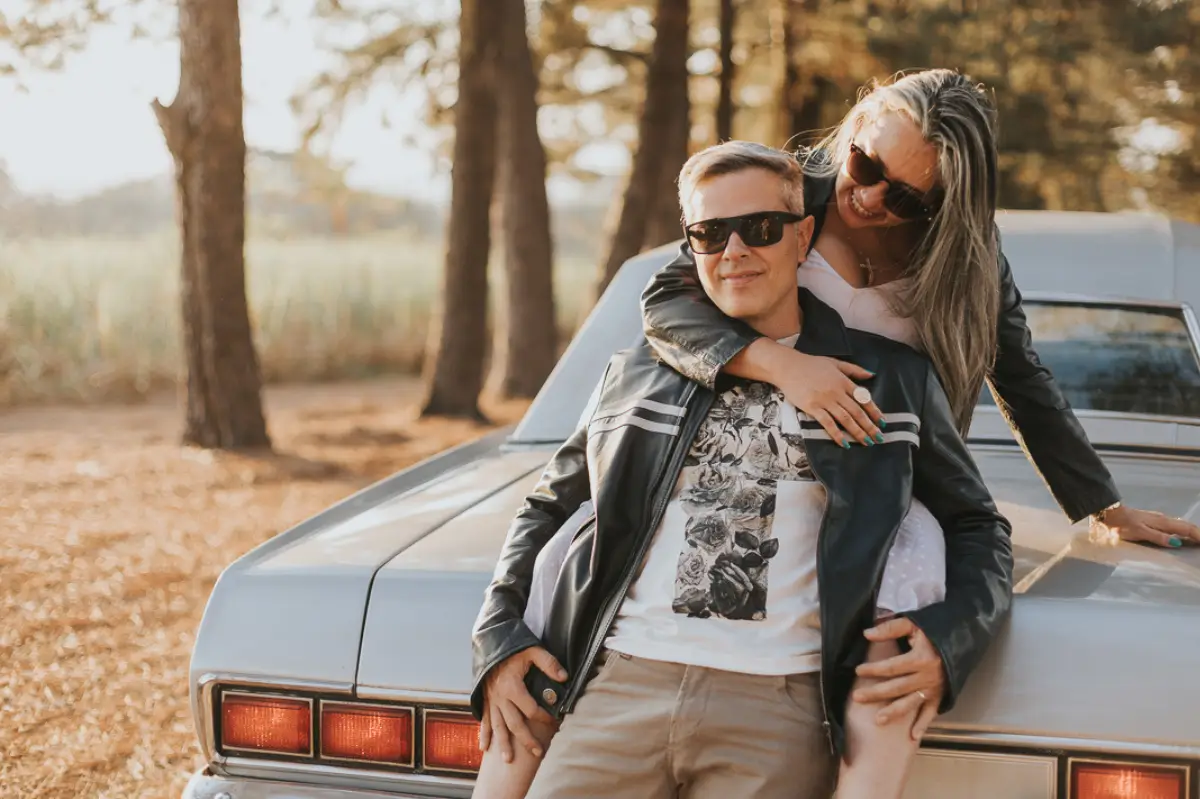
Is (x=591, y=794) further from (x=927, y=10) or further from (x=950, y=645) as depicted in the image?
(x=927, y=10)

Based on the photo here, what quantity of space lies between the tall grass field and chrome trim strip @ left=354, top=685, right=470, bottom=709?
38.2 feet

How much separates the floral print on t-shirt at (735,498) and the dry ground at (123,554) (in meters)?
2.22

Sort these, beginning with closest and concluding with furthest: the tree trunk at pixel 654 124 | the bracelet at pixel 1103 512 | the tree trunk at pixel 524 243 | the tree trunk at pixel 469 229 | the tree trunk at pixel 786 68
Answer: the bracelet at pixel 1103 512 → the tree trunk at pixel 469 229 → the tree trunk at pixel 524 243 → the tree trunk at pixel 654 124 → the tree trunk at pixel 786 68

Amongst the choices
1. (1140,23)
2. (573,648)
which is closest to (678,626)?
(573,648)

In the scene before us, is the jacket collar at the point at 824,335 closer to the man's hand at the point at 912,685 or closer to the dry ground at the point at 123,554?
the man's hand at the point at 912,685

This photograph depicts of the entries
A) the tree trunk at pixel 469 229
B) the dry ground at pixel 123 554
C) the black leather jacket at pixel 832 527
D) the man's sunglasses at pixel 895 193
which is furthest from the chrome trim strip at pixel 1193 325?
the tree trunk at pixel 469 229

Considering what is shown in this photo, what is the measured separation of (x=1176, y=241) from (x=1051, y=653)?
6.52 ft

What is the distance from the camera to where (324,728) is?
2.28 meters

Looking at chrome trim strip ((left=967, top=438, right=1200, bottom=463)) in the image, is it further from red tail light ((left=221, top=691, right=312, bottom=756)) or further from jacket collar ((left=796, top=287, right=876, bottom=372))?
red tail light ((left=221, top=691, right=312, bottom=756))

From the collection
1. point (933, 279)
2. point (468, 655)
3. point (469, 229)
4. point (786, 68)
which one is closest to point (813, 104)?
point (786, 68)

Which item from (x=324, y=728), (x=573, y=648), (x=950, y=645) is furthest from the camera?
(x=324, y=728)

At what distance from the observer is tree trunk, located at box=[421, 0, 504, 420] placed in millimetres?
11281

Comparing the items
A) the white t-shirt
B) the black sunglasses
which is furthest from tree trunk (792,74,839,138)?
the white t-shirt

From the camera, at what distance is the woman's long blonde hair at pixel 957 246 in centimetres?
237
